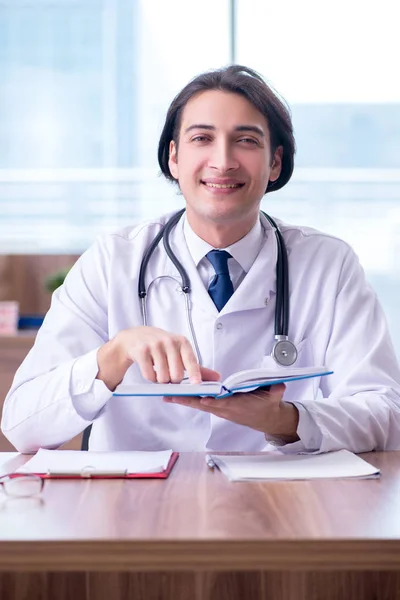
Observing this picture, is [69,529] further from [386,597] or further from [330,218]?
[330,218]

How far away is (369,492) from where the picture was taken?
1.15m

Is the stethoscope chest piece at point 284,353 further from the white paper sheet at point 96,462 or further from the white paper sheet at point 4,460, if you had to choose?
the white paper sheet at point 4,460

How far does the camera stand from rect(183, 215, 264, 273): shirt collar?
1819 millimetres

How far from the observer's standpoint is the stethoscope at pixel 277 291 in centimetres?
162

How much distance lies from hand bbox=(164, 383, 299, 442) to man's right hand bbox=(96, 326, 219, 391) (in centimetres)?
5

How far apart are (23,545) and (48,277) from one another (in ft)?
8.07

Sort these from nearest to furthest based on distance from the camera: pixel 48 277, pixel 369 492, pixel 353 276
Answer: pixel 369 492 < pixel 353 276 < pixel 48 277

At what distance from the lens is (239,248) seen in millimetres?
1822

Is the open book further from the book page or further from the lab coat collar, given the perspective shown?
the lab coat collar

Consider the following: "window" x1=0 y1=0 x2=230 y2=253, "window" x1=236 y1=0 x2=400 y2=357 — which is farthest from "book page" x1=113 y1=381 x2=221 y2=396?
"window" x1=236 y1=0 x2=400 y2=357

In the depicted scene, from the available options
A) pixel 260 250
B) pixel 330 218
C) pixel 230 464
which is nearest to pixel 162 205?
pixel 330 218

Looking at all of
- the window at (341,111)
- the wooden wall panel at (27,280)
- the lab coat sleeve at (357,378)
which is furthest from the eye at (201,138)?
the window at (341,111)

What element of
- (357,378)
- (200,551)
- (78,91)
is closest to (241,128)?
(357,378)

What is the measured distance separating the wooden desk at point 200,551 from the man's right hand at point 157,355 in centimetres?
33
